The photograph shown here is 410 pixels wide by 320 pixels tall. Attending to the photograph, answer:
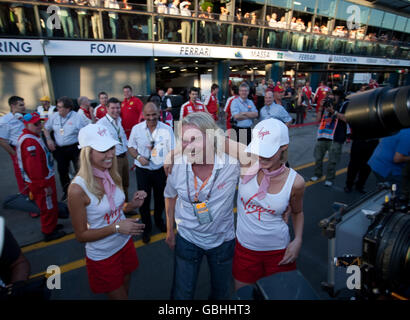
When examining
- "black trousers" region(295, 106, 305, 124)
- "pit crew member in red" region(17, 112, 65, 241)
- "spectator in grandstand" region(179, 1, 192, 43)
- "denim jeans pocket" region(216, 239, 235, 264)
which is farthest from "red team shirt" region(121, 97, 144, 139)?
"spectator in grandstand" region(179, 1, 192, 43)

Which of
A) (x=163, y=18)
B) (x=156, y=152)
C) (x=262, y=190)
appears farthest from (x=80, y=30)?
(x=262, y=190)

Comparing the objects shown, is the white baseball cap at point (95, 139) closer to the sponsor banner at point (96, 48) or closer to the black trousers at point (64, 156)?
the black trousers at point (64, 156)

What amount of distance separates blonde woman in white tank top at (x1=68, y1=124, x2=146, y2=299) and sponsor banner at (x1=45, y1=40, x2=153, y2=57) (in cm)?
1206

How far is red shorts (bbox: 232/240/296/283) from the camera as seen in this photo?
1980 millimetres

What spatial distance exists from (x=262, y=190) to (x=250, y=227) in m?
0.35

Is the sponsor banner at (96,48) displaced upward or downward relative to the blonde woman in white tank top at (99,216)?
upward

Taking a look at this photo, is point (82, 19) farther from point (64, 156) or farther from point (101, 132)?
point (101, 132)

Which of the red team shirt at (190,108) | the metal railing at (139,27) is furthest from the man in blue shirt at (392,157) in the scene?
the metal railing at (139,27)

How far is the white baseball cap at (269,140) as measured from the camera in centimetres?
177

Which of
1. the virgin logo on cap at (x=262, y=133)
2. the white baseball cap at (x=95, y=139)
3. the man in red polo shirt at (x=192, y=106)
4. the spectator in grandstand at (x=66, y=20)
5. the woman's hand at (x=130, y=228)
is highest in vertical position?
the spectator in grandstand at (x=66, y=20)

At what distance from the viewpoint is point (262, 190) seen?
191 centimetres

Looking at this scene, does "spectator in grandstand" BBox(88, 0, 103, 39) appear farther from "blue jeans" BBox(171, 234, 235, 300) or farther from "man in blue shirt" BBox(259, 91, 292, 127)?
"blue jeans" BBox(171, 234, 235, 300)

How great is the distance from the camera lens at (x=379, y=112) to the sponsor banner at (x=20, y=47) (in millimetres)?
13359

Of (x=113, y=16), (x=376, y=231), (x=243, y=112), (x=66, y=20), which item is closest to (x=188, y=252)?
(x=376, y=231)
